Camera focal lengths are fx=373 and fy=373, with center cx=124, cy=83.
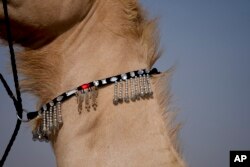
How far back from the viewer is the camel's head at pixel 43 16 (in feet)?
4.52

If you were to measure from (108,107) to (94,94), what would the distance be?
2.7 inches

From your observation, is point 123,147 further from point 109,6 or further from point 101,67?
point 109,6

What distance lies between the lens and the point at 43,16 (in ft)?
4.55

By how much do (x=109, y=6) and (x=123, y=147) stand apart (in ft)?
1.95

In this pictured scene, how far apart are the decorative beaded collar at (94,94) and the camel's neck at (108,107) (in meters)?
0.02

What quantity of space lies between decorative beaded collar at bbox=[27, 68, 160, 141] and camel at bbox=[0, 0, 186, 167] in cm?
1

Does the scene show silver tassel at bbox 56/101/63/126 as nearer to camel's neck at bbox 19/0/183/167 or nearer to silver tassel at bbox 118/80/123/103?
camel's neck at bbox 19/0/183/167

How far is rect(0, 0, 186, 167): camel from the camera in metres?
1.30

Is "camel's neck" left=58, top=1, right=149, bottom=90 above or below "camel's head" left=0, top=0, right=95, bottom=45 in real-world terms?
below

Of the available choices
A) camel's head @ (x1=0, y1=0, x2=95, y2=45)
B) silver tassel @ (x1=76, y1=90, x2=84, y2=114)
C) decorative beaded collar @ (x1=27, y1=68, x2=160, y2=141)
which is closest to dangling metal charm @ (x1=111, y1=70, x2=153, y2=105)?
decorative beaded collar @ (x1=27, y1=68, x2=160, y2=141)

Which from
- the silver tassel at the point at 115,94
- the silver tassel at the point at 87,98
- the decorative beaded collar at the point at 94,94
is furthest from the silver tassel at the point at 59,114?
the silver tassel at the point at 115,94

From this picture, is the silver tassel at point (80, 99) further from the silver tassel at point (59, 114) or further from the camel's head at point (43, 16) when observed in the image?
the camel's head at point (43, 16)

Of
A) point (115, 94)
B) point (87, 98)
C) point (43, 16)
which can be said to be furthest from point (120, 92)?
point (43, 16)

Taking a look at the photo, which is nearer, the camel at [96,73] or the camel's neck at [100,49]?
the camel at [96,73]
